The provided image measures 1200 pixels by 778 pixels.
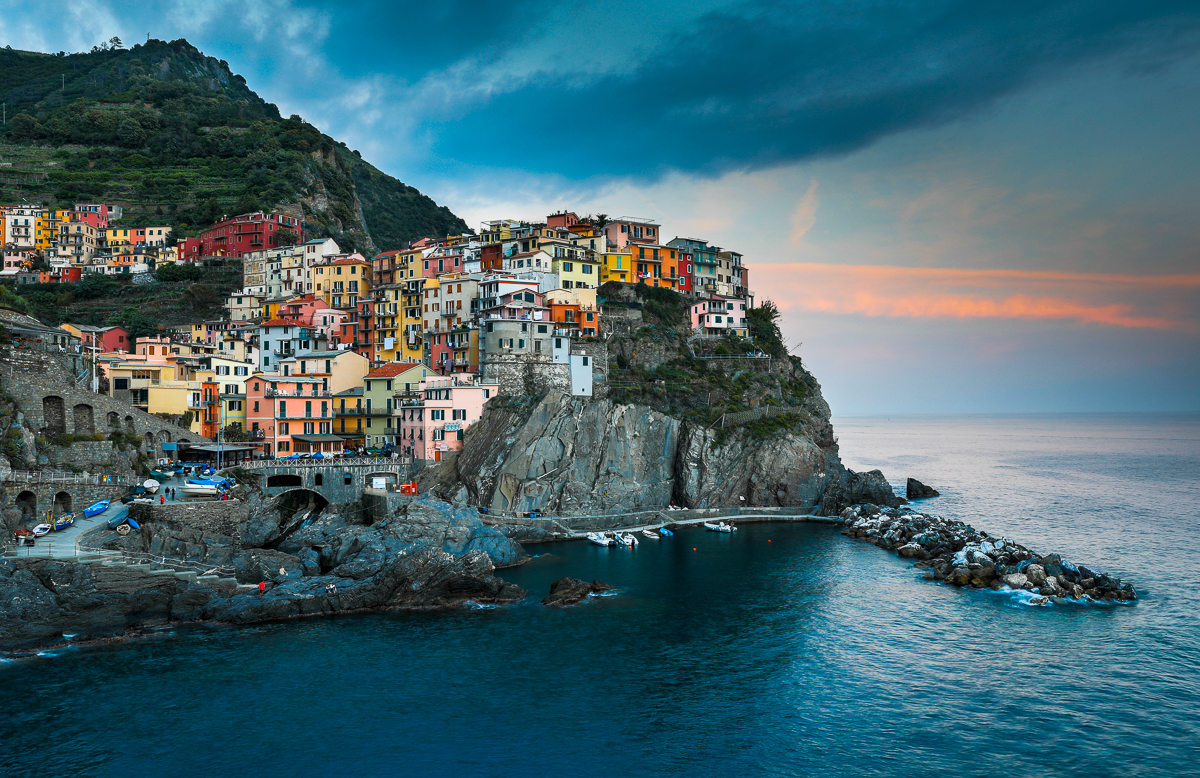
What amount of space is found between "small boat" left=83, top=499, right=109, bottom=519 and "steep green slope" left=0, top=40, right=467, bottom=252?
3145 inches

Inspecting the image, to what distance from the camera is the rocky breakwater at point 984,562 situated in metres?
47.3

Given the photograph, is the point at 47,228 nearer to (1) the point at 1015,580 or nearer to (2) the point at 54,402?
(2) the point at 54,402

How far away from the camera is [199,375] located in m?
70.6

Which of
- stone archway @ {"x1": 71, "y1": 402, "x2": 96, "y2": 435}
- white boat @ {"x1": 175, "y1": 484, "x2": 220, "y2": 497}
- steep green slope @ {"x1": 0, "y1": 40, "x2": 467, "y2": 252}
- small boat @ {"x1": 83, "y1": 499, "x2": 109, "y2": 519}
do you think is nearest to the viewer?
small boat @ {"x1": 83, "y1": 499, "x2": 109, "y2": 519}

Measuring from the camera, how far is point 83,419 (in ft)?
178

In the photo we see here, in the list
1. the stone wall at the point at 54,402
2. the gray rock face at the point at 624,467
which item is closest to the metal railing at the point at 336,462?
the gray rock face at the point at 624,467

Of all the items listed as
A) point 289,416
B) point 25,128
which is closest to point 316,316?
point 289,416

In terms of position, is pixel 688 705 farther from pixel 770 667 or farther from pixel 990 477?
pixel 990 477

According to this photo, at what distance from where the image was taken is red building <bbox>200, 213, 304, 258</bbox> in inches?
4365

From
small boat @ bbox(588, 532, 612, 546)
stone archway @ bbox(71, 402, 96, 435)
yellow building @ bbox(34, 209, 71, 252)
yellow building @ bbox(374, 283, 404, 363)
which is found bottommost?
small boat @ bbox(588, 532, 612, 546)

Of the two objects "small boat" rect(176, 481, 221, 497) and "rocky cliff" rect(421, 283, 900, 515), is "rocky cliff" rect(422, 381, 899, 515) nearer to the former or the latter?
"rocky cliff" rect(421, 283, 900, 515)

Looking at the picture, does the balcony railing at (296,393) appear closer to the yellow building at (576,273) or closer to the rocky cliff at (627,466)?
the rocky cliff at (627,466)

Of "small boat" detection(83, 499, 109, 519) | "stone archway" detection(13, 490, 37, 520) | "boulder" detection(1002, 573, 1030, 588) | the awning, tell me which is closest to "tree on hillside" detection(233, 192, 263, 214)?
the awning

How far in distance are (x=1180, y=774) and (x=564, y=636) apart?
2601 centimetres
